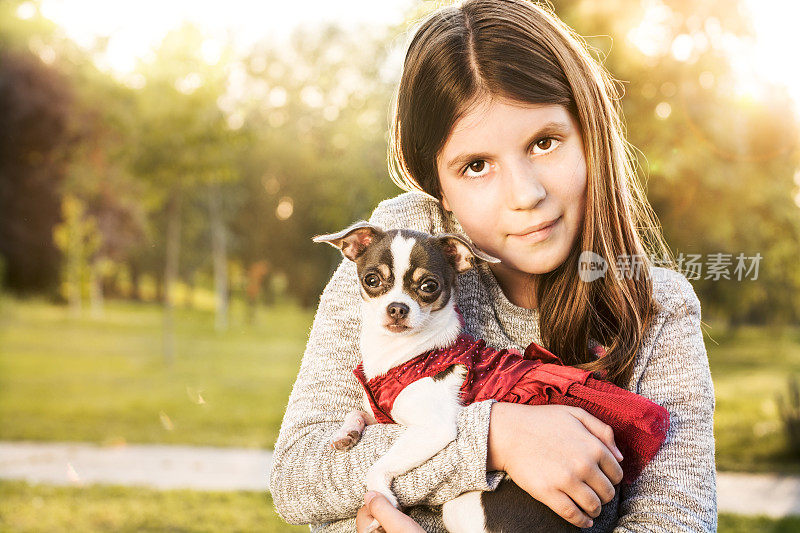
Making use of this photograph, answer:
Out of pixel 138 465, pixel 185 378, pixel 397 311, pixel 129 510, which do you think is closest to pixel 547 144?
pixel 397 311

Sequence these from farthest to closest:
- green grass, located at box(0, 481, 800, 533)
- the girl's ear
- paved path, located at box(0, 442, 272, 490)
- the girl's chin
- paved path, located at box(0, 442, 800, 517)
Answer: paved path, located at box(0, 442, 272, 490) < paved path, located at box(0, 442, 800, 517) < green grass, located at box(0, 481, 800, 533) < the girl's ear < the girl's chin

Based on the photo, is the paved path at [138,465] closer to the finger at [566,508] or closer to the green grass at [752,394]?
the green grass at [752,394]

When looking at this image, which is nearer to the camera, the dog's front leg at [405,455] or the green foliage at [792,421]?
the dog's front leg at [405,455]

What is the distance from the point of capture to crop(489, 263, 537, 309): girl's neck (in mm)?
2217

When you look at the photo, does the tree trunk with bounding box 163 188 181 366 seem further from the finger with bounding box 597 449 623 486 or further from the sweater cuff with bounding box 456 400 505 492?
the finger with bounding box 597 449 623 486

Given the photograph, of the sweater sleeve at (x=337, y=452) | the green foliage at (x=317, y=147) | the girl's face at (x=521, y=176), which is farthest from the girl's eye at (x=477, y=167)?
the green foliage at (x=317, y=147)

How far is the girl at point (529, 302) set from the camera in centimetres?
170

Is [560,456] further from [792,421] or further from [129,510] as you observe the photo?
[792,421]

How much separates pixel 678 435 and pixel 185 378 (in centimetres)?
1069

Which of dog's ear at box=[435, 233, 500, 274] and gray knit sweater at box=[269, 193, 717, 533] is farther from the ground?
dog's ear at box=[435, 233, 500, 274]

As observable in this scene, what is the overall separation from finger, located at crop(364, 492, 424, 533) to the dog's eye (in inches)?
24.1

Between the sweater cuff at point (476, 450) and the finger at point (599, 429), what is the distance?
0.21 meters

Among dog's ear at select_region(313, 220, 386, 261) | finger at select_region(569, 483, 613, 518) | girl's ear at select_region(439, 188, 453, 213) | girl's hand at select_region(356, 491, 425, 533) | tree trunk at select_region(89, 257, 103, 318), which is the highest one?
girl's ear at select_region(439, 188, 453, 213)

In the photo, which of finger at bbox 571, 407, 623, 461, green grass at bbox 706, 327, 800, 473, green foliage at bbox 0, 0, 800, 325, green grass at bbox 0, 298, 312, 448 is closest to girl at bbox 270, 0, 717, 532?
finger at bbox 571, 407, 623, 461
